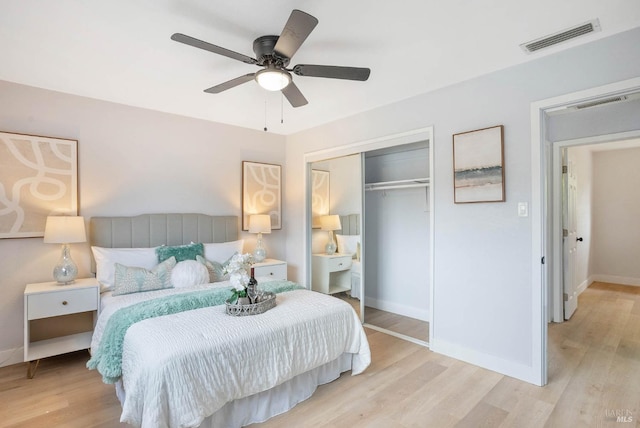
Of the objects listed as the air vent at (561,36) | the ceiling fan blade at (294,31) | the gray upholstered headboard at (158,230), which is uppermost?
the air vent at (561,36)

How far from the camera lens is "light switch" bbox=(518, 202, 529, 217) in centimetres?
261

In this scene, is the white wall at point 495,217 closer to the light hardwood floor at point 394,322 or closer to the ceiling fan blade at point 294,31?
the light hardwood floor at point 394,322

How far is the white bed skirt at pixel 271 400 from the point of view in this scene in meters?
2.00

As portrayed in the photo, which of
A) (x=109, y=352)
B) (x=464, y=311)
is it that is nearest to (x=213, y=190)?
(x=109, y=352)

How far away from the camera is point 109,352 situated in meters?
2.12

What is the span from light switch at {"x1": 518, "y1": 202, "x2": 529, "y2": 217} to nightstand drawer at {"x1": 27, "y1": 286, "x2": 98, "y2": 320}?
371 centimetres

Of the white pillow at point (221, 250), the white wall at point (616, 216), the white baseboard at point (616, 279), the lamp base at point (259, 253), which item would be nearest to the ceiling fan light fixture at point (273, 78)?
the white pillow at point (221, 250)

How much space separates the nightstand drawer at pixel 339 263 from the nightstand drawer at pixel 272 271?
0.63 metres

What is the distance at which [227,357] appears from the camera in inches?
75.6

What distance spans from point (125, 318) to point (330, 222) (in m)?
2.65

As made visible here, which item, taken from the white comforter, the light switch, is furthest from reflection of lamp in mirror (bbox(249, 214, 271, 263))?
the light switch

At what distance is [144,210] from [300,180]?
2.05 m

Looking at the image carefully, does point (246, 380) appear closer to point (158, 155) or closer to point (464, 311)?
point (464, 311)

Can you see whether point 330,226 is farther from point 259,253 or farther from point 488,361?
point 488,361
